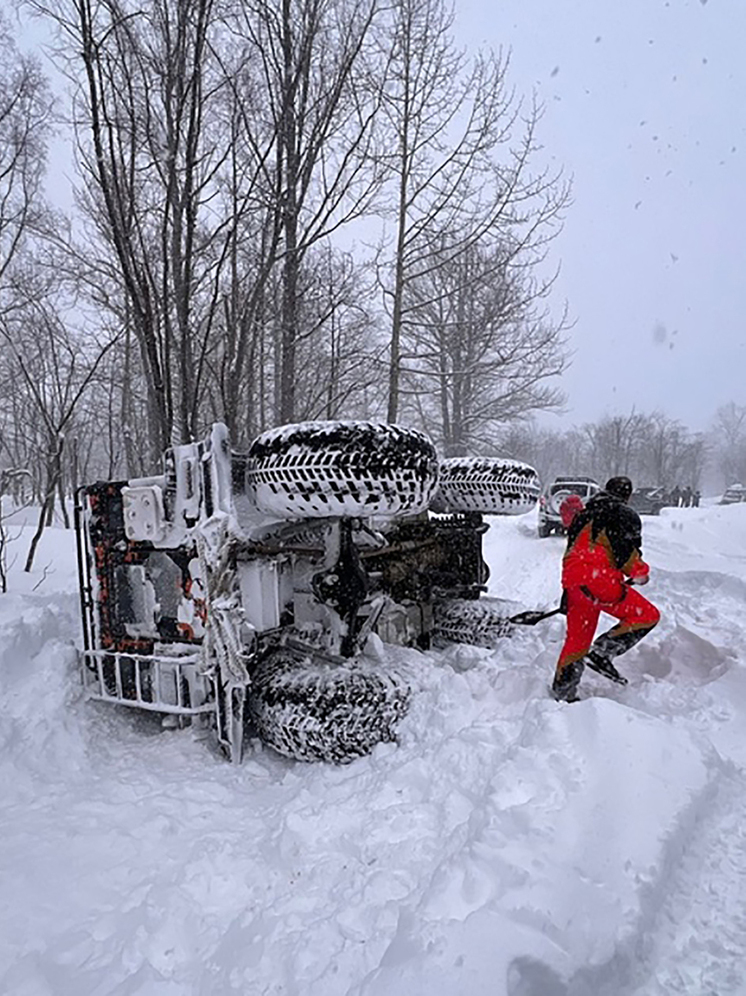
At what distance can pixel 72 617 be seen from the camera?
12.5 ft

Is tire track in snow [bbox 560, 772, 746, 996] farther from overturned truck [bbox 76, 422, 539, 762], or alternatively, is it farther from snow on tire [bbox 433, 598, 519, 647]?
snow on tire [bbox 433, 598, 519, 647]

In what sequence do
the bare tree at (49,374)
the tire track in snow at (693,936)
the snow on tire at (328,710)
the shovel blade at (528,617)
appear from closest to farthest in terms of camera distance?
the tire track in snow at (693,936) < the snow on tire at (328,710) < the shovel blade at (528,617) < the bare tree at (49,374)

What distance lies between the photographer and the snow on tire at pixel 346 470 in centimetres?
245

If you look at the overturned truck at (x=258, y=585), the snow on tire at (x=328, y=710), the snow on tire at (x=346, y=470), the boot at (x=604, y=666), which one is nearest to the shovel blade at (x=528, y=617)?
the boot at (x=604, y=666)

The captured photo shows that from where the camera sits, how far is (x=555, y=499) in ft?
49.7

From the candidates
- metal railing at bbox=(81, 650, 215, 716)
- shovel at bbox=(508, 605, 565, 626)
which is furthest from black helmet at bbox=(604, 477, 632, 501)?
metal railing at bbox=(81, 650, 215, 716)

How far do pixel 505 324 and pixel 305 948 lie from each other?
1151 cm

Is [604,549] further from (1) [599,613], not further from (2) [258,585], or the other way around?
(2) [258,585]

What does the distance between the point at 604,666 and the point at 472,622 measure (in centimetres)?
121

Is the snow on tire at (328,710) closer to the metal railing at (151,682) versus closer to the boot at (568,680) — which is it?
the metal railing at (151,682)

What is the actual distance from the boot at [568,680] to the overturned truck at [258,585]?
0.88 m

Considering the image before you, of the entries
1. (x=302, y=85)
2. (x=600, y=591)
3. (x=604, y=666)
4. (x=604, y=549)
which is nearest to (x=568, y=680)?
(x=604, y=666)

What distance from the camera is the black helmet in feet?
11.3

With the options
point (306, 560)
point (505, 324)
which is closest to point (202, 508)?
point (306, 560)
